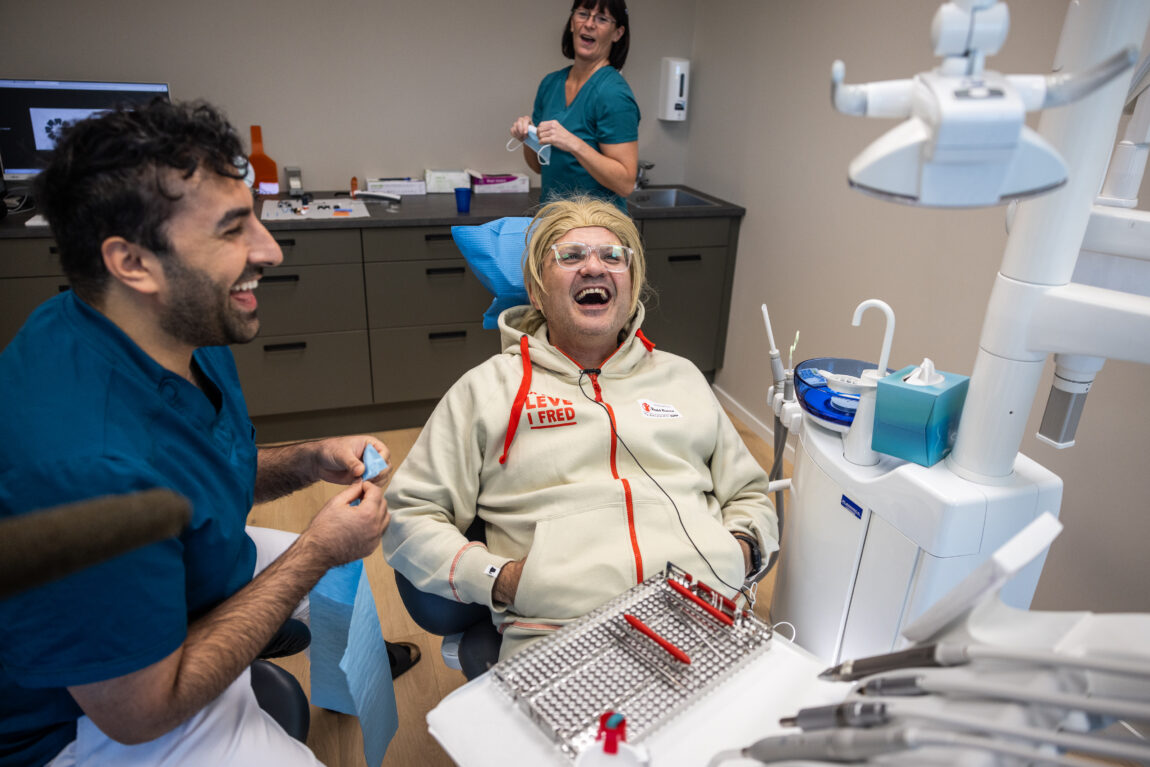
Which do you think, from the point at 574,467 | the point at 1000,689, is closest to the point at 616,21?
the point at 574,467

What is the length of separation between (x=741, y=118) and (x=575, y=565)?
2.43m

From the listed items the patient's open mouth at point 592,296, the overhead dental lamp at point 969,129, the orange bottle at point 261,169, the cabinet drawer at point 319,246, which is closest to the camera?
the overhead dental lamp at point 969,129

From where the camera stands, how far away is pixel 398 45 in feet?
10.5

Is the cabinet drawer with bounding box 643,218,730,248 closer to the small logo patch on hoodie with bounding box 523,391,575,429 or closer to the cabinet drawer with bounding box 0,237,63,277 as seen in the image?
the small logo patch on hoodie with bounding box 523,391,575,429

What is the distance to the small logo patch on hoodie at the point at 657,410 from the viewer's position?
1.53 m

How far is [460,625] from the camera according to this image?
137 centimetres

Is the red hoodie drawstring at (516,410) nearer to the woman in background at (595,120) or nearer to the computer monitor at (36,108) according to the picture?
the woman in background at (595,120)

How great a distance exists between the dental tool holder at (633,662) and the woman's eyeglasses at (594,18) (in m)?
2.14

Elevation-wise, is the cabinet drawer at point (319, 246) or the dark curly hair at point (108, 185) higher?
the dark curly hair at point (108, 185)

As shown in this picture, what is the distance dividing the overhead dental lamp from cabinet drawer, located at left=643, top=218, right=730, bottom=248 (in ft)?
8.16

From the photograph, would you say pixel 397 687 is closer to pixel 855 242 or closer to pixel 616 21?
pixel 855 242

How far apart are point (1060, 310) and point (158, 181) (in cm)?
122

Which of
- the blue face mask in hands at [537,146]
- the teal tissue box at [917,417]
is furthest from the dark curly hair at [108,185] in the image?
the blue face mask in hands at [537,146]

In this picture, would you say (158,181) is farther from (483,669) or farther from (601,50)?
(601,50)
